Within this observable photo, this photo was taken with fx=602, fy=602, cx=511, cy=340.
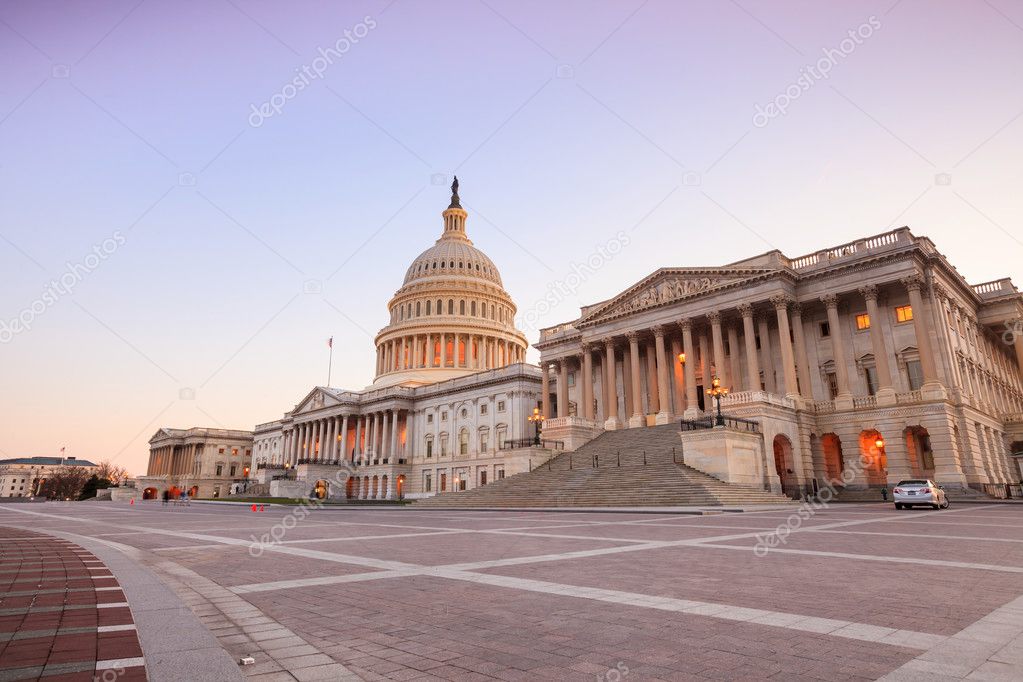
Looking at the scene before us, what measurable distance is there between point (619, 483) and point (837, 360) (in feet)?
67.9

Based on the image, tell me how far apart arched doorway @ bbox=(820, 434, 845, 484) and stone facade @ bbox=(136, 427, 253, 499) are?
120 metres

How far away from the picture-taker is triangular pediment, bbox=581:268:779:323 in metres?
49.1

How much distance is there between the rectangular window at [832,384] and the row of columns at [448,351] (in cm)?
→ 6371

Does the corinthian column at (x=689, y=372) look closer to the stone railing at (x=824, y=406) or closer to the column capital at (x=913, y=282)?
the stone railing at (x=824, y=406)

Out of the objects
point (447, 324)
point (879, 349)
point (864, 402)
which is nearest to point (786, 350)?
point (879, 349)

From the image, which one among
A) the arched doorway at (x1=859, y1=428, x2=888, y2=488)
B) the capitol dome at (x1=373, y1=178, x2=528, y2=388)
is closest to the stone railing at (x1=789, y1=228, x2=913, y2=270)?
the arched doorway at (x1=859, y1=428, x2=888, y2=488)

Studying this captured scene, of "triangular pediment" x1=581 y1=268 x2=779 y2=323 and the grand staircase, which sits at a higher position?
"triangular pediment" x1=581 y1=268 x2=779 y2=323

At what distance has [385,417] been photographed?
295 ft

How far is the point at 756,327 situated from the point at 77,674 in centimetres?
5300

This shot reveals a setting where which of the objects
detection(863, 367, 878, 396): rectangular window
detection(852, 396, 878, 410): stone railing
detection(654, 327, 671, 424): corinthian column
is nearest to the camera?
detection(852, 396, 878, 410): stone railing

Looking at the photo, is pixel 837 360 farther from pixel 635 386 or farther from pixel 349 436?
pixel 349 436

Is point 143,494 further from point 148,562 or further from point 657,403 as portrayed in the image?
point 148,562

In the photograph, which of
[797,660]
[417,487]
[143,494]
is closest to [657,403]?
[417,487]

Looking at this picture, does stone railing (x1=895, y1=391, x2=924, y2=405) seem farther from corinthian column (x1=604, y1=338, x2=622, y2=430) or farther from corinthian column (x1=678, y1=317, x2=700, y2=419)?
corinthian column (x1=604, y1=338, x2=622, y2=430)
